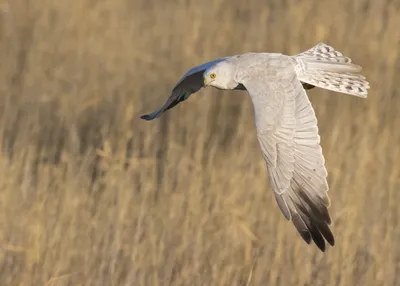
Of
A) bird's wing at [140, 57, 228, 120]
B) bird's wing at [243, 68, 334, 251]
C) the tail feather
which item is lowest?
bird's wing at [243, 68, 334, 251]

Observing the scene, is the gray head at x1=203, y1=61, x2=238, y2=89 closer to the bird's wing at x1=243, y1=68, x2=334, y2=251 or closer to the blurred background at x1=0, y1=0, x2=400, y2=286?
the bird's wing at x1=243, y1=68, x2=334, y2=251

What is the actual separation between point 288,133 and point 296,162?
5.2 inches

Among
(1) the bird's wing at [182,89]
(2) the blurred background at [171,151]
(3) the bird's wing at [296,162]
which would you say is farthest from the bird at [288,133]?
(2) the blurred background at [171,151]

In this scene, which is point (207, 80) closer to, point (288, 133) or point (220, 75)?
point (220, 75)

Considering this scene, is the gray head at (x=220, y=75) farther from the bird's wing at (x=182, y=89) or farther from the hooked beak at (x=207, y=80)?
the bird's wing at (x=182, y=89)

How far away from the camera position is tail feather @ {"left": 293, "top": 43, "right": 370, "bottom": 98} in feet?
18.1

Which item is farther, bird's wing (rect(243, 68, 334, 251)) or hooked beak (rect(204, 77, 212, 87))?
hooked beak (rect(204, 77, 212, 87))

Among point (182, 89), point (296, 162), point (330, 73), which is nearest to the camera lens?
point (296, 162)

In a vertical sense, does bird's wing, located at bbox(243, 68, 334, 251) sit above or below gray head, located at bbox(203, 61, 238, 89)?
below

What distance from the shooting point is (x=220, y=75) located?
17.5 ft

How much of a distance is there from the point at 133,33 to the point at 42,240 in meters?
2.88

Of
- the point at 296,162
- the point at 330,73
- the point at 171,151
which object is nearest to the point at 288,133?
the point at 296,162

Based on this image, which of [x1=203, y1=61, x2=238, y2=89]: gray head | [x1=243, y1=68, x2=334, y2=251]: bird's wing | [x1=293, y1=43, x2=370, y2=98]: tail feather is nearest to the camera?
[x1=243, y1=68, x2=334, y2=251]: bird's wing

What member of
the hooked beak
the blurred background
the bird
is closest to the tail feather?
the bird
